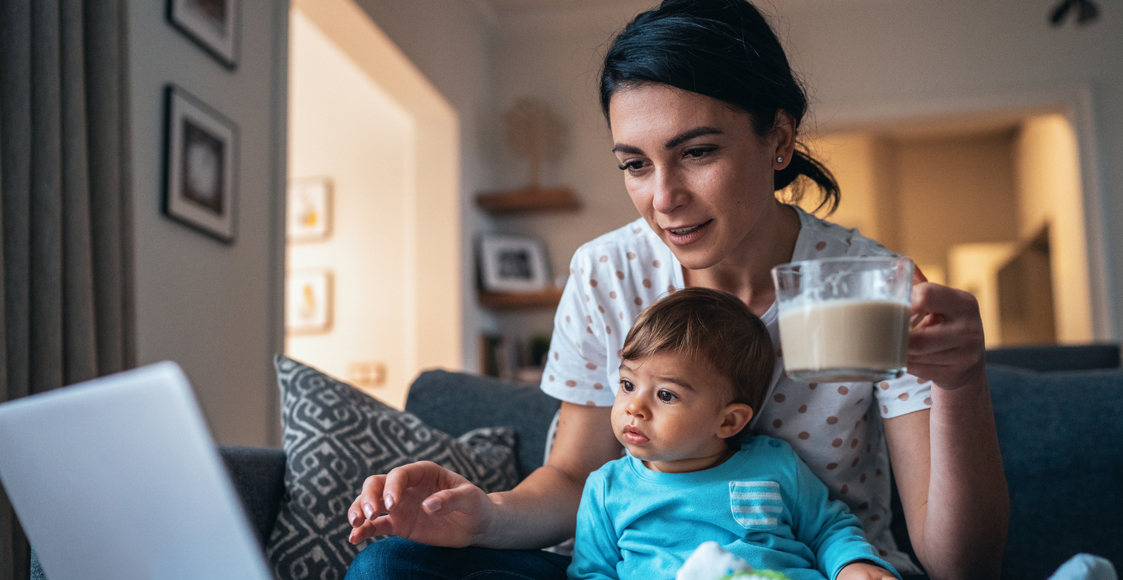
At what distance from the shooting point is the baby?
1109 mm

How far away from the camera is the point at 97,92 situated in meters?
1.88

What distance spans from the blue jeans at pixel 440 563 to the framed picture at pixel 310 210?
4.09 metres

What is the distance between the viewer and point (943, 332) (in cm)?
81

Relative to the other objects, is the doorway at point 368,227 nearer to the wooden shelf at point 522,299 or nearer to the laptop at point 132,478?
the wooden shelf at point 522,299

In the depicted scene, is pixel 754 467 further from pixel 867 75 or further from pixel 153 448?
pixel 867 75

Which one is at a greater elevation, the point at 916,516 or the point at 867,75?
the point at 867,75

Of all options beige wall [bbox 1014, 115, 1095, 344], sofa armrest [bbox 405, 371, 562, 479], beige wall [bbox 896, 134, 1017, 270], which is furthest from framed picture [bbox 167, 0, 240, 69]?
beige wall [bbox 896, 134, 1017, 270]

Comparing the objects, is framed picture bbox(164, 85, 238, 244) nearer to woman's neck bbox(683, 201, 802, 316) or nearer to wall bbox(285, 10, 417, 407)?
woman's neck bbox(683, 201, 802, 316)

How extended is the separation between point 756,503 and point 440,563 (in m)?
0.41

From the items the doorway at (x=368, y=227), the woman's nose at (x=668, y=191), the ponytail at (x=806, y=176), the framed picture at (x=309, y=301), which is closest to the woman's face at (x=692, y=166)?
the woman's nose at (x=668, y=191)

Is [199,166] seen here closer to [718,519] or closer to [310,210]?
[718,519]

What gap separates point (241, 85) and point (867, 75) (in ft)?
11.6

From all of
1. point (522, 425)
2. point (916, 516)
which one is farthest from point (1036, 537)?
point (522, 425)

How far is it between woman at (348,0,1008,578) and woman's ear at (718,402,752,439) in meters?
0.11
